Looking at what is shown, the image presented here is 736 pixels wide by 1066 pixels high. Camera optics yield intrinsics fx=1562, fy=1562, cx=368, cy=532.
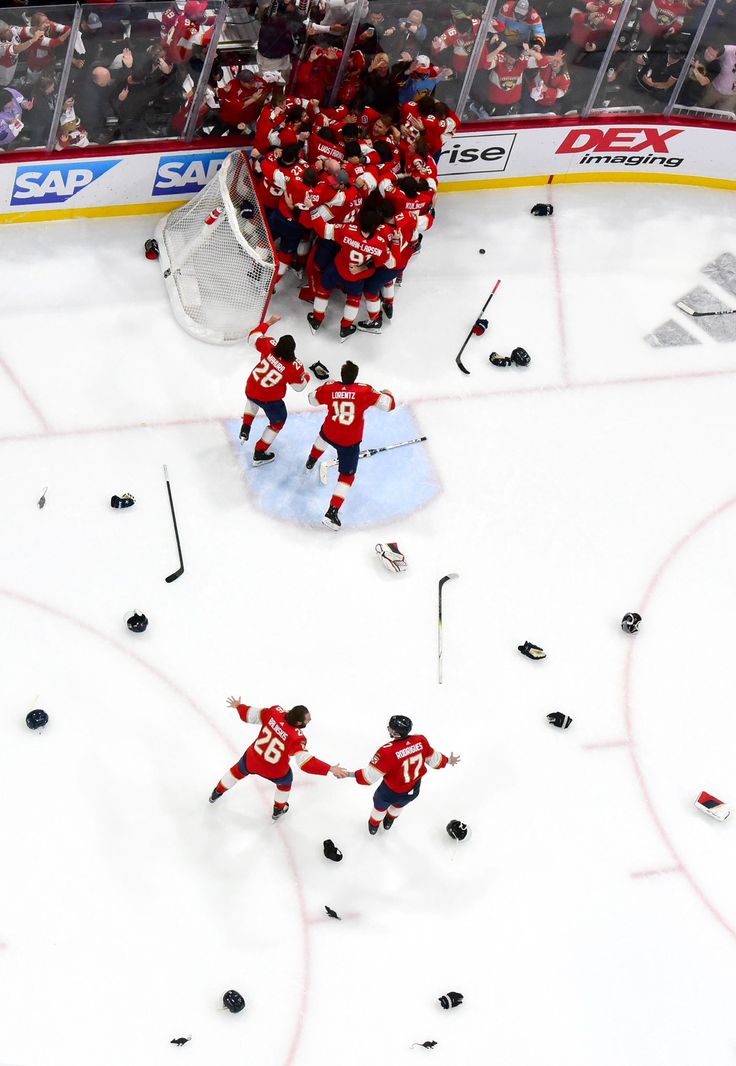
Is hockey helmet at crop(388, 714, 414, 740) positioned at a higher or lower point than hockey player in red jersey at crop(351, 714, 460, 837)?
higher

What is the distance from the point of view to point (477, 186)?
11375 millimetres

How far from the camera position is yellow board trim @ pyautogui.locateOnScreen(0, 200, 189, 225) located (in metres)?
10.4

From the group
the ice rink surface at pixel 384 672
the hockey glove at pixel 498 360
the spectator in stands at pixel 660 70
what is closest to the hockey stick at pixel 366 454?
the ice rink surface at pixel 384 672

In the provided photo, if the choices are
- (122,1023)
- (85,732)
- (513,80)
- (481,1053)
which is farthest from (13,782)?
(513,80)

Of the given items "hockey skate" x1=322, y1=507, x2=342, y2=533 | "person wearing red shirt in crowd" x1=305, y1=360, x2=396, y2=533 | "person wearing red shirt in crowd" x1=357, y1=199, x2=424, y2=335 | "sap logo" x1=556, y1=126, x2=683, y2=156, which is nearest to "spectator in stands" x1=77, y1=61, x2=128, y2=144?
"person wearing red shirt in crowd" x1=357, y1=199, x2=424, y2=335

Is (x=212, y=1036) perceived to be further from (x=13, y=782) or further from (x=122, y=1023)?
(x=13, y=782)

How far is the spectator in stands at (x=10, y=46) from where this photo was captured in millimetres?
9539

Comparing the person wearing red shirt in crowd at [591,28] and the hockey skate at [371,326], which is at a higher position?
the person wearing red shirt in crowd at [591,28]

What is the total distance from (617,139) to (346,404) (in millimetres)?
3917

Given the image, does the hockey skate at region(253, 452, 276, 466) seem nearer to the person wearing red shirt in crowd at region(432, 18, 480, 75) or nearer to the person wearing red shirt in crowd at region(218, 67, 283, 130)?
the person wearing red shirt in crowd at region(218, 67, 283, 130)

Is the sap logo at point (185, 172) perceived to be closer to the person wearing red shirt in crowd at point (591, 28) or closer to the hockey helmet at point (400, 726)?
the person wearing red shirt in crowd at point (591, 28)

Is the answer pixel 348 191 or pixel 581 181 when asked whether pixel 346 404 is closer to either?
pixel 348 191

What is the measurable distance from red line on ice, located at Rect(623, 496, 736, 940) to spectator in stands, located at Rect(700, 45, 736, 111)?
3.22m

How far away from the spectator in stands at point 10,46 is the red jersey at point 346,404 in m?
2.92
